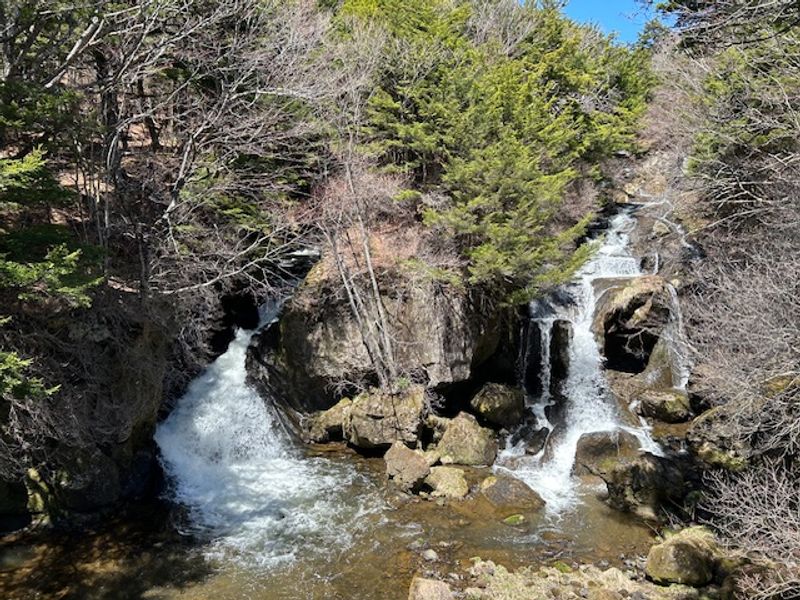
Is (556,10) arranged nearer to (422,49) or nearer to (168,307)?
(422,49)

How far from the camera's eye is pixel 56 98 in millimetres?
7934

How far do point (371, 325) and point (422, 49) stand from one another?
8917 mm

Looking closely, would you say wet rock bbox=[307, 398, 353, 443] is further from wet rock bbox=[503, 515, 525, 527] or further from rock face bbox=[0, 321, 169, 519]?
wet rock bbox=[503, 515, 525, 527]

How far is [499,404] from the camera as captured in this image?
14.2 m

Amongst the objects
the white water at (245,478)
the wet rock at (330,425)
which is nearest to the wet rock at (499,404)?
the wet rock at (330,425)

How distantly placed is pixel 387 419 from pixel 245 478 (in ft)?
12.0

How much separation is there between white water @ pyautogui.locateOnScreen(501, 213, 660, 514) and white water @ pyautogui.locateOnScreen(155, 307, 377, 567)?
4.02 metres

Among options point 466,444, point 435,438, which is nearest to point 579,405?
point 466,444

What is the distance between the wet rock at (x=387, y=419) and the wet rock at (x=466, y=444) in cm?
79

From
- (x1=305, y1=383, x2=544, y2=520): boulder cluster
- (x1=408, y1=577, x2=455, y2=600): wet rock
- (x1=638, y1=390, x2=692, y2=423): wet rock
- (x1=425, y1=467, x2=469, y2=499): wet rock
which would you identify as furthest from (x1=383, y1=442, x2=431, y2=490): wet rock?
(x1=638, y1=390, x2=692, y2=423): wet rock

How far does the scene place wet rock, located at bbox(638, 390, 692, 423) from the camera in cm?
1361

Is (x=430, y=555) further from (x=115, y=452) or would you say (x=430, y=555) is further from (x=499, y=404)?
(x=115, y=452)

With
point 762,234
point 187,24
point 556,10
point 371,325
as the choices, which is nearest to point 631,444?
point 762,234

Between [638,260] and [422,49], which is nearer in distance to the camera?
[422,49]
